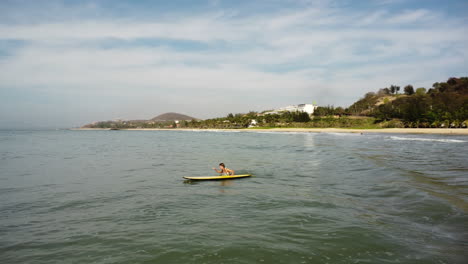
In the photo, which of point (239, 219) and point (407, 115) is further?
point (407, 115)

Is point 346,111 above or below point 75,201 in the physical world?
above

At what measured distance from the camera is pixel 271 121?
179000mm

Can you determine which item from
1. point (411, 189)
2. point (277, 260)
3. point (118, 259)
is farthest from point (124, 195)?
point (411, 189)

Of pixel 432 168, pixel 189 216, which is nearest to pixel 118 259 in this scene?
pixel 189 216

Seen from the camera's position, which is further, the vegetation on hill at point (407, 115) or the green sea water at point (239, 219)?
the vegetation on hill at point (407, 115)

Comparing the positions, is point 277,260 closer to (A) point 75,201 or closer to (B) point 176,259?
(B) point 176,259

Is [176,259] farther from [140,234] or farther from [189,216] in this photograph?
[189,216]

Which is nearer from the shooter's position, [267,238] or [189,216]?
[267,238]

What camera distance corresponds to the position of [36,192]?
17391 millimetres

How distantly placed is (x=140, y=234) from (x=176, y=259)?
2505 millimetres

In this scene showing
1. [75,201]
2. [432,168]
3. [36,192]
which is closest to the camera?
[75,201]

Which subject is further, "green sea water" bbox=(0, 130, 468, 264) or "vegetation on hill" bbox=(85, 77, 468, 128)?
"vegetation on hill" bbox=(85, 77, 468, 128)

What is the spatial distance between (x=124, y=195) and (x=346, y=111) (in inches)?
6985

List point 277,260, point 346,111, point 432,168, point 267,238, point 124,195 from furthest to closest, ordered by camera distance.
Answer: point 346,111
point 432,168
point 124,195
point 267,238
point 277,260
